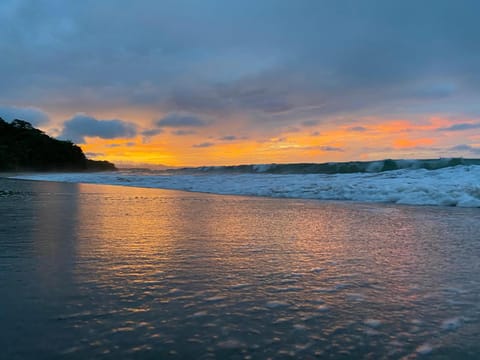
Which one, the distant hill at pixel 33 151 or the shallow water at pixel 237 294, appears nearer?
the shallow water at pixel 237 294

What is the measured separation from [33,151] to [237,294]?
58242 millimetres

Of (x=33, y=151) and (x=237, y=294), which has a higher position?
(x=33, y=151)

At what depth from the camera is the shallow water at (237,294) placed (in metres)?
1.50

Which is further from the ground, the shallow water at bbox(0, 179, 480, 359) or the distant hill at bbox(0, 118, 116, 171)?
the distant hill at bbox(0, 118, 116, 171)

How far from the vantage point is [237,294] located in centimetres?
207

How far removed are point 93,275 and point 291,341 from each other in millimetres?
1390

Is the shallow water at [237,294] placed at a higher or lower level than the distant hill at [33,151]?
lower

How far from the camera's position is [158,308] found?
1.83m

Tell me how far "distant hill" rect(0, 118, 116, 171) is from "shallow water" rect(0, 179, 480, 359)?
49755mm

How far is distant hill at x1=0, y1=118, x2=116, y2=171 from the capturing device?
4826 centimetres

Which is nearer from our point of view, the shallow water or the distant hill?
the shallow water

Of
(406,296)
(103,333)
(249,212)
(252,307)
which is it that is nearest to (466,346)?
(406,296)

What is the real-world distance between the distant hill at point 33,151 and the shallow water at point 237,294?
163 feet

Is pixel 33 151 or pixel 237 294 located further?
pixel 33 151
